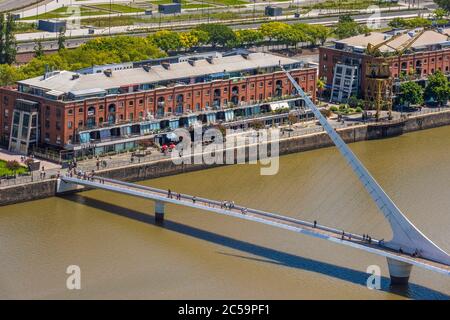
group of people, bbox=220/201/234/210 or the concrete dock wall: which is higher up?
group of people, bbox=220/201/234/210

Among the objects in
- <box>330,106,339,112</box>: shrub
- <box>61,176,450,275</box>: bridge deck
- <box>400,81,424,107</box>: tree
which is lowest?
<box>61,176,450,275</box>: bridge deck

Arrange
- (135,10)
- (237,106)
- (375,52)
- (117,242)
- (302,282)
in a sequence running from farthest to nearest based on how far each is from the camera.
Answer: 1. (135,10)
2. (375,52)
3. (237,106)
4. (117,242)
5. (302,282)

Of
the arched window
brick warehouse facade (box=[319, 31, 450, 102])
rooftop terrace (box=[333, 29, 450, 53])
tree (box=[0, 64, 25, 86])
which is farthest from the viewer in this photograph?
rooftop terrace (box=[333, 29, 450, 53])

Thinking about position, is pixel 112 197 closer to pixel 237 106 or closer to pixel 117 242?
pixel 117 242

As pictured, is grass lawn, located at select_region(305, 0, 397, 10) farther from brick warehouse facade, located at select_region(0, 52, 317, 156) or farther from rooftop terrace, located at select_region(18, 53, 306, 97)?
brick warehouse facade, located at select_region(0, 52, 317, 156)

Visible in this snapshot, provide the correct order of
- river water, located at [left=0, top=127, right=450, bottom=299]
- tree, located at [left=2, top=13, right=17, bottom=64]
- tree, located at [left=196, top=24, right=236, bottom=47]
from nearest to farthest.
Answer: river water, located at [left=0, top=127, right=450, bottom=299], tree, located at [left=2, top=13, right=17, bottom=64], tree, located at [left=196, top=24, right=236, bottom=47]

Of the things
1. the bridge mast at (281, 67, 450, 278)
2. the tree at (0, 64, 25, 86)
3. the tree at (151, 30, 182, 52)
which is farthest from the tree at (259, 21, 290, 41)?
the bridge mast at (281, 67, 450, 278)

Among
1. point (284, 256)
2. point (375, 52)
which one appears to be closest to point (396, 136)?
point (375, 52)

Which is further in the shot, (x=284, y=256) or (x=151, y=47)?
(x=151, y=47)
